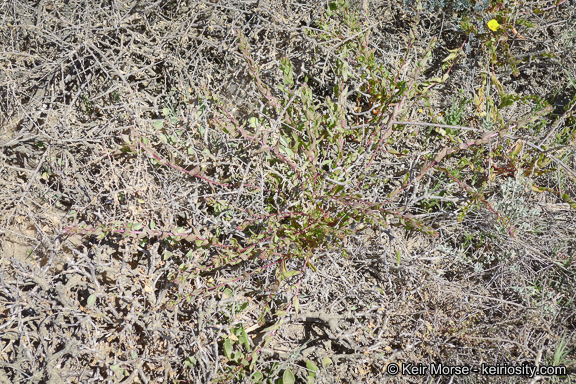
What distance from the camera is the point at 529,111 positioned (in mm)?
Result: 2840

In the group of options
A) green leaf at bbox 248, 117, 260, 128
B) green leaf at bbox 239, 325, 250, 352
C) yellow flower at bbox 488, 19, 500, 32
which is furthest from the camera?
yellow flower at bbox 488, 19, 500, 32

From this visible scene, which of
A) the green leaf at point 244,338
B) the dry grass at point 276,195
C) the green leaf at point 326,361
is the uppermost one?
the dry grass at point 276,195

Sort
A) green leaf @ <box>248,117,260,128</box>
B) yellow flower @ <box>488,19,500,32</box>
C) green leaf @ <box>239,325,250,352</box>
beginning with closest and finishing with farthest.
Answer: green leaf @ <box>239,325,250,352</box> → green leaf @ <box>248,117,260,128</box> → yellow flower @ <box>488,19,500,32</box>

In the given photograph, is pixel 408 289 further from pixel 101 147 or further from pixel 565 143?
pixel 101 147

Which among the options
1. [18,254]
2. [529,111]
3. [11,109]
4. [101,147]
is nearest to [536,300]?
[529,111]

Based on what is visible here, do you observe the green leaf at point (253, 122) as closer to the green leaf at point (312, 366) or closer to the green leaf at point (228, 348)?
the green leaf at point (228, 348)

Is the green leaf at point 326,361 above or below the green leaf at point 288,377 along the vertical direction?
above

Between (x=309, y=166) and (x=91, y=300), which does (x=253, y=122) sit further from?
(x=91, y=300)

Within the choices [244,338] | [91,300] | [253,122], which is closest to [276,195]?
[253,122]

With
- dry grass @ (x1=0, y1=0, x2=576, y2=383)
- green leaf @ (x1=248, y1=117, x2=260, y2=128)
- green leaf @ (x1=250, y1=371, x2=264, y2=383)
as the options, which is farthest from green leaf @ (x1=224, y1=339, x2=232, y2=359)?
green leaf @ (x1=248, y1=117, x2=260, y2=128)

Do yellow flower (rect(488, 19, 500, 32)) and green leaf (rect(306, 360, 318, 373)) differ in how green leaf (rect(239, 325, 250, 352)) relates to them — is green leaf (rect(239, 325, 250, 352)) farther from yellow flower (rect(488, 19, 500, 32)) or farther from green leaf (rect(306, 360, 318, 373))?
yellow flower (rect(488, 19, 500, 32))

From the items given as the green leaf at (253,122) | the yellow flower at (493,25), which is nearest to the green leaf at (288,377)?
the green leaf at (253,122)

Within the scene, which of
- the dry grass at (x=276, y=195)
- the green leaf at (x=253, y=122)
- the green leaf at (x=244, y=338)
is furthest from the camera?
the green leaf at (x=253, y=122)

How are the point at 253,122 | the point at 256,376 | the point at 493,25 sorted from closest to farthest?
1. the point at 256,376
2. the point at 253,122
3. the point at 493,25
